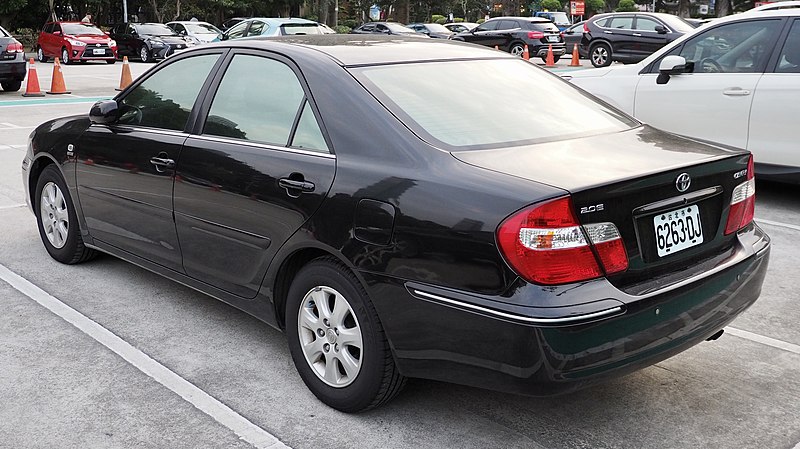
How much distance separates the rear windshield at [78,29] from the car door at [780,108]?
78.9ft

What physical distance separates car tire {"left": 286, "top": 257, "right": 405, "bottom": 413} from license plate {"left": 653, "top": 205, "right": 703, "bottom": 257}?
1120 millimetres

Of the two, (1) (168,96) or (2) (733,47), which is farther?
(2) (733,47)

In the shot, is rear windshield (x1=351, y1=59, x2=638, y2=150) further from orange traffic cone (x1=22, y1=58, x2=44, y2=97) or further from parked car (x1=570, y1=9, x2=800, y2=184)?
orange traffic cone (x1=22, y1=58, x2=44, y2=97)

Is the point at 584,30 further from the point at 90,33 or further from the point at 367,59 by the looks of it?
the point at 367,59

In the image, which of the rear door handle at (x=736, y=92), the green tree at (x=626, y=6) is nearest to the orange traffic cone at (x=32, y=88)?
the rear door handle at (x=736, y=92)

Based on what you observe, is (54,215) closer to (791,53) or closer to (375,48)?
(375,48)

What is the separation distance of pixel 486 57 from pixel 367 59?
694 mm

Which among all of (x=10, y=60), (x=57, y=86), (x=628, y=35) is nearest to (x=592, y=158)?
(x=10, y=60)

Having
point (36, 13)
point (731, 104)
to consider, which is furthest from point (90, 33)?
point (731, 104)

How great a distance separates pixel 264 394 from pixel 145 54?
27.1 metres

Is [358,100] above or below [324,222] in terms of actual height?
above

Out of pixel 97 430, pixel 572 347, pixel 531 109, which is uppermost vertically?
pixel 531 109

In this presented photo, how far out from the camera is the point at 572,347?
9.82ft

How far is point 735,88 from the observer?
7609 millimetres
